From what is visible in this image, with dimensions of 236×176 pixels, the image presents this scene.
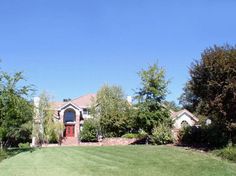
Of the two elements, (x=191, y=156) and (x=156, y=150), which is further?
(x=156, y=150)

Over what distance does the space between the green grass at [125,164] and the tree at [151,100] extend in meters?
9.21

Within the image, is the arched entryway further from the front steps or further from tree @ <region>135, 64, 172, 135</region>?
tree @ <region>135, 64, 172, 135</region>

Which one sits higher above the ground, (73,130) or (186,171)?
(73,130)

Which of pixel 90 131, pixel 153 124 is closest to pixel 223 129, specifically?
pixel 153 124

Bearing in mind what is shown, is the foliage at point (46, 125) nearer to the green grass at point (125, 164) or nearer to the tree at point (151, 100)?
the tree at point (151, 100)

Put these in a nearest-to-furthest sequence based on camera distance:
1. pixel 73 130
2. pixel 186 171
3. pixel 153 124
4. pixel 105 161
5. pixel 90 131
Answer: pixel 186 171 → pixel 105 161 → pixel 153 124 → pixel 90 131 → pixel 73 130

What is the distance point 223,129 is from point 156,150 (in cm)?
486

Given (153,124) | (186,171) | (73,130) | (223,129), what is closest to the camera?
(186,171)

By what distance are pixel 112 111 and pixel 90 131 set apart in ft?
18.9

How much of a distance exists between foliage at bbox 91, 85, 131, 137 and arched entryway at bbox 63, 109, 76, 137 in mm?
8243

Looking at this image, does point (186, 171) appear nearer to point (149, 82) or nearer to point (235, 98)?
point (235, 98)

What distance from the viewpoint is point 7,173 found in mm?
17531

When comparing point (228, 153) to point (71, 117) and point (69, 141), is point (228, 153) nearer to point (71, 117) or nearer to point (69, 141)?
point (69, 141)

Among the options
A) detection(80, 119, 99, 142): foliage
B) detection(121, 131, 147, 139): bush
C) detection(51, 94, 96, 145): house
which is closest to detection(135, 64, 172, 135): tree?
detection(121, 131, 147, 139): bush
